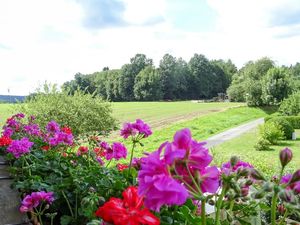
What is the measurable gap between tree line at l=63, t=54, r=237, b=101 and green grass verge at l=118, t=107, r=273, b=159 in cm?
2591

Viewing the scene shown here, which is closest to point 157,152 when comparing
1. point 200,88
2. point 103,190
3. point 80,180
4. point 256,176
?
point 256,176

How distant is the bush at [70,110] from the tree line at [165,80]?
138 ft

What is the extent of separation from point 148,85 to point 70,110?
1748 inches

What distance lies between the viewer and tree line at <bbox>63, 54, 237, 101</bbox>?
54466 millimetres

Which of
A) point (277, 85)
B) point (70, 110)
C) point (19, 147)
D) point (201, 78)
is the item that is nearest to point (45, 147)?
point (19, 147)

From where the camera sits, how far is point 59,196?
5.78 ft

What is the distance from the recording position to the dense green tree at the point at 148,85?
175ft

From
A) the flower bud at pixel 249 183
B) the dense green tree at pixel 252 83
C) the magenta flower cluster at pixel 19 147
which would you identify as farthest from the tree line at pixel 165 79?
the flower bud at pixel 249 183

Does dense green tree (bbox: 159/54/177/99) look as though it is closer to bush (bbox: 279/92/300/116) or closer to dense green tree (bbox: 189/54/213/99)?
dense green tree (bbox: 189/54/213/99)

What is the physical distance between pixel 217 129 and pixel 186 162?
1984 cm

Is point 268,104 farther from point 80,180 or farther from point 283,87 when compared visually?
point 80,180

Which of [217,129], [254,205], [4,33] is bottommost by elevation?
[217,129]

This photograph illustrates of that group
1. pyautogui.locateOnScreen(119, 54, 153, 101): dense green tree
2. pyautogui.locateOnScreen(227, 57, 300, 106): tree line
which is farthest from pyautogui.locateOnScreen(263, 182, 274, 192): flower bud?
pyautogui.locateOnScreen(119, 54, 153, 101): dense green tree

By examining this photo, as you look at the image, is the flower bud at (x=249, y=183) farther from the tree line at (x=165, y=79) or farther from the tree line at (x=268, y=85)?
the tree line at (x=165, y=79)
